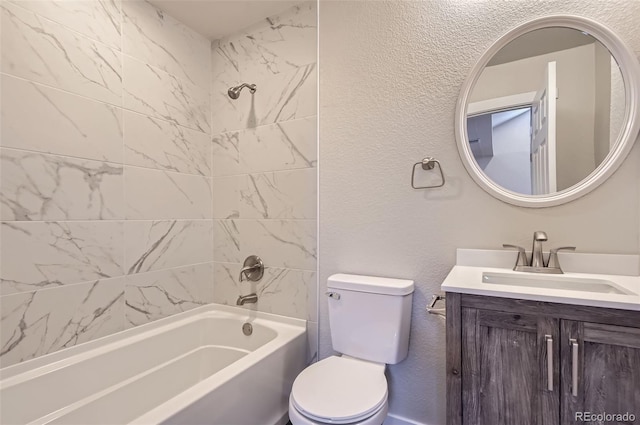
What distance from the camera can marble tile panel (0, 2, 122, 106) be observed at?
1.30 metres

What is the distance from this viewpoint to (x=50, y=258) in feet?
4.66

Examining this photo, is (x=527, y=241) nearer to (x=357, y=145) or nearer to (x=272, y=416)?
(x=357, y=145)

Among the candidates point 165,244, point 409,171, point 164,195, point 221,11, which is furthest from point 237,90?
point 409,171

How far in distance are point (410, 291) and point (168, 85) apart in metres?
1.94

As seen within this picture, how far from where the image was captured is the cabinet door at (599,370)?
2.79 feet

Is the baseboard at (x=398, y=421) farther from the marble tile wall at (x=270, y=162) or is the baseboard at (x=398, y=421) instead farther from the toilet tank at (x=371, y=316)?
the marble tile wall at (x=270, y=162)

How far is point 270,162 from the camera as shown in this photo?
2.03 meters

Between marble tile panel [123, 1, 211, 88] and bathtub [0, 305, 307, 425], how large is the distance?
5.36 ft

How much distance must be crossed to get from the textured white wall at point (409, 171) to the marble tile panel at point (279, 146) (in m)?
0.11

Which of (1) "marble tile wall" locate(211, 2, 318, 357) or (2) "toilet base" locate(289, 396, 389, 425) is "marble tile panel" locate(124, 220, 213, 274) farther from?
(2) "toilet base" locate(289, 396, 389, 425)

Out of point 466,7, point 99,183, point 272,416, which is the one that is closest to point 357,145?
point 466,7

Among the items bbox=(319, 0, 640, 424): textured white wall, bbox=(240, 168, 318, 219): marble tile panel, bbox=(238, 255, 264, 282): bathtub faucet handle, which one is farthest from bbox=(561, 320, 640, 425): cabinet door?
bbox=(238, 255, 264, 282): bathtub faucet handle

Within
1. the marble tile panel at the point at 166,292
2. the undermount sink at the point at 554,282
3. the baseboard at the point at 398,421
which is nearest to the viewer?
the undermount sink at the point at 554,282

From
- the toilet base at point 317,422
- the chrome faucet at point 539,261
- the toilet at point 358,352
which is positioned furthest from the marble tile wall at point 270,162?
the chrome faucet at point 539,261
